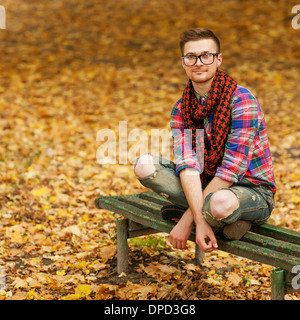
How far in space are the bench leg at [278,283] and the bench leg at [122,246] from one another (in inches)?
44.7

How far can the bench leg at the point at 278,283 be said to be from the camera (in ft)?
7.74

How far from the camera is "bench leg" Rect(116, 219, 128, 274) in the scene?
323 centimetres

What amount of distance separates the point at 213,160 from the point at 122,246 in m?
0.90

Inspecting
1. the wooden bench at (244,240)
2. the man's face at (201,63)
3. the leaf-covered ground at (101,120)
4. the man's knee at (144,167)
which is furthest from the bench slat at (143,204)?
the man's face at (201,63)

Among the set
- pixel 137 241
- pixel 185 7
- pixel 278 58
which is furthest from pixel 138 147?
pixel 185 7

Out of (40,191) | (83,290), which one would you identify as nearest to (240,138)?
(83,290)

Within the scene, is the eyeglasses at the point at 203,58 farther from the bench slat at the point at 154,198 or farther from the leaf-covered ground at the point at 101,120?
the leaf-covered ground at the point at 101,120

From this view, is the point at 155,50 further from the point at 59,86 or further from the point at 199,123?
the point at 199,123

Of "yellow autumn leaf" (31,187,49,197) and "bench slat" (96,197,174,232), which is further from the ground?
"yellow autumn leaf" (31,187,49,197)

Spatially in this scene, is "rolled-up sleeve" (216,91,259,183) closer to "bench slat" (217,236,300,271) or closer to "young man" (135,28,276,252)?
"young man" (135,28,276,252)

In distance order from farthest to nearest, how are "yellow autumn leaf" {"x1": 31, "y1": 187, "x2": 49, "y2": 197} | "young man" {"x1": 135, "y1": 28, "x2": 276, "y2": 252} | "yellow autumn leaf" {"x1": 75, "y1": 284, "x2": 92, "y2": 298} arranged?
1. "yellow autumn leaf" {"x1": 31, "y1": 187, "x2": 49, "y2": 197}
2. "yellow autumn leaf" {"x1": 75, "y1": 284, "x2": 92, "y2": 298}
3. "young man" {"x1": 135, "y1": 28, "x2": 276, "y2": 252}

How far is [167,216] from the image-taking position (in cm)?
286

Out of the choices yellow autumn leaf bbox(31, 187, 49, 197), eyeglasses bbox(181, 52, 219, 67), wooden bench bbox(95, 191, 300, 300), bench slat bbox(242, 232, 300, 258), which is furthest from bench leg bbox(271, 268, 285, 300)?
yellow autumn leaf bbox(31, 187, 49, 197)

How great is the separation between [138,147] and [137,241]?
87.6 inches
